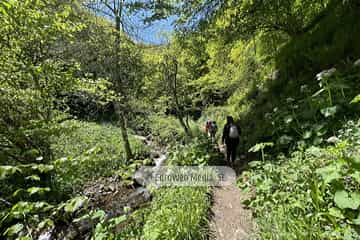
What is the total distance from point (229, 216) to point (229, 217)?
0.03m

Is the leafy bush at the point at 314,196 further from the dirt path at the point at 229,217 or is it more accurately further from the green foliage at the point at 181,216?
the green foliage at the point at 181,216

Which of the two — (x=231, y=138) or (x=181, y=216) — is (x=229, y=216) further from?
(x=231, y=138)

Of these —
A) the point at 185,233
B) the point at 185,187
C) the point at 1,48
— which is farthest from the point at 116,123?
the point at 185,233

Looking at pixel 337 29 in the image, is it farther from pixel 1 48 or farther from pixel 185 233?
pixel 1 48

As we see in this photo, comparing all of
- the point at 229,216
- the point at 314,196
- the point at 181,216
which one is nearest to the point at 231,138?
the point at 229,216

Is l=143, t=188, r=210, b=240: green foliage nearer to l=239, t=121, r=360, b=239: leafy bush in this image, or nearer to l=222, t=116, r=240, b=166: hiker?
l=239, t=121, r=360, b=239: leafy bush

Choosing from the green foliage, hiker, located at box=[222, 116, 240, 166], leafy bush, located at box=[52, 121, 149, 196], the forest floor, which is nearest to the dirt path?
the forest floor

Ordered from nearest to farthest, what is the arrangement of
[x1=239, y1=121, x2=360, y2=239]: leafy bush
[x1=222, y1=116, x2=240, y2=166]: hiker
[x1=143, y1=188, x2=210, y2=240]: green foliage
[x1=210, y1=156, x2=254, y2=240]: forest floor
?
1. [x1=239, y1=121, x2=360, y2=239]: leafy bush
2. [x1=143, y1=188, x2=210, y2=240]: green foliage
3. [x1=210, y1=156, x2=254, y2=240]: forest floor
4. [x1=222, y1=116, x2=240, y2=166]: hiker

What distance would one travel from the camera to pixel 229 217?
12.6 feet

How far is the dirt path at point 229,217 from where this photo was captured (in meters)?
3.31

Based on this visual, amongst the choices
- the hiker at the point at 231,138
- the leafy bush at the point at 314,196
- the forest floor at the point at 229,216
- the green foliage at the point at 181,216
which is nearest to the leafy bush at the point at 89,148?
the green foliage at the point at 181,216

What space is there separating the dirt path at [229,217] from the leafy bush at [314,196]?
0.81ft

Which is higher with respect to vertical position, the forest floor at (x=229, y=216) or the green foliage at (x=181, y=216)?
the green foliage at (x=181, y=216)

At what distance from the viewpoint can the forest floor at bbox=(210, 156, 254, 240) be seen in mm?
3307
